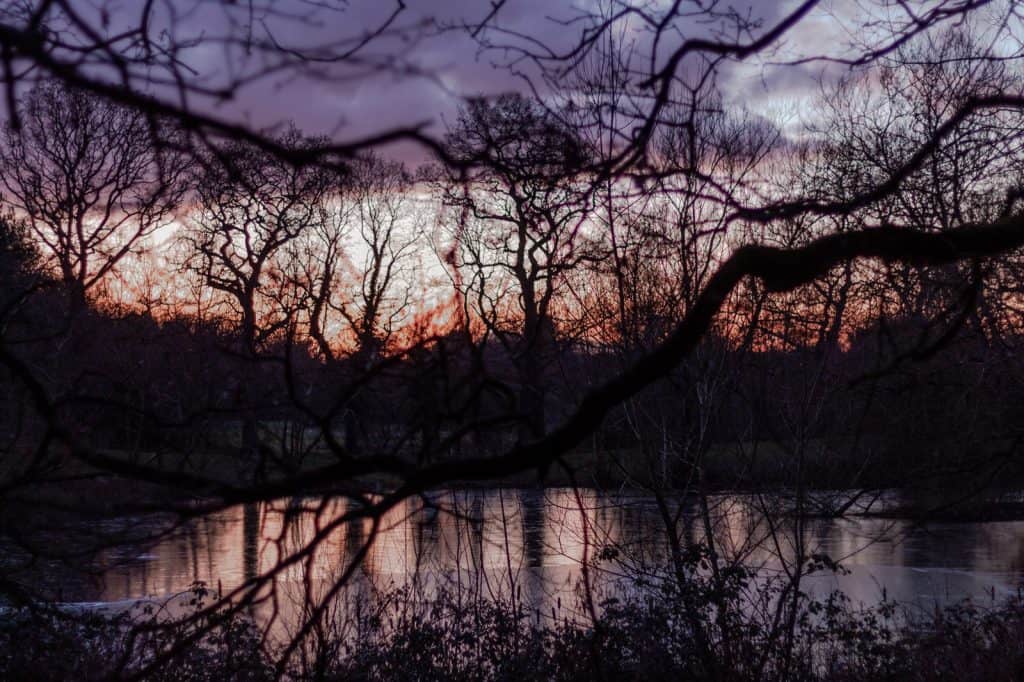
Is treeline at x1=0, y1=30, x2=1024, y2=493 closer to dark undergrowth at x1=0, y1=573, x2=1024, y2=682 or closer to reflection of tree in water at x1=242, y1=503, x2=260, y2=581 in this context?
dark undergrowth at x1=0, y1=573, x2=1024, y2=682

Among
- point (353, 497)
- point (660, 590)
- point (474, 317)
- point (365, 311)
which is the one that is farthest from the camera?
point (660, 590)

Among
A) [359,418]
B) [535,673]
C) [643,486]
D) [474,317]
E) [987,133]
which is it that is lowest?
[535,673]

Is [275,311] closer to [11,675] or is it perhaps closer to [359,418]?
[359,418]

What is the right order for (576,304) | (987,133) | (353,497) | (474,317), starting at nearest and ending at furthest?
(353,497) < (474,317) < (576,304) < (987,133)

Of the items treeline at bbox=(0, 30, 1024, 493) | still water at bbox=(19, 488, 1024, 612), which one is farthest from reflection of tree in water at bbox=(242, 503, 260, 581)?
treeline at bbox=(0, 30, 1024, 493)

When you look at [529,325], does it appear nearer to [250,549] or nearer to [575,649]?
[575,649]

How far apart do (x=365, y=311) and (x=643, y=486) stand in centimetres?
498

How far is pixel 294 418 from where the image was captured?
242cm

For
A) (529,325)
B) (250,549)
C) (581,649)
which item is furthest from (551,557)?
(529,325)

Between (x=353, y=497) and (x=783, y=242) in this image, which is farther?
(x=783, y=242)

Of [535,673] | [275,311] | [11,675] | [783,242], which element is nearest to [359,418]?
[275,311]

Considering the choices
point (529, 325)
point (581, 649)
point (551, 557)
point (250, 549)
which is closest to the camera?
point (529, 325)

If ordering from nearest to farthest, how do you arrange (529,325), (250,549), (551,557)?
(529,325) < (551,557) < (250,549)

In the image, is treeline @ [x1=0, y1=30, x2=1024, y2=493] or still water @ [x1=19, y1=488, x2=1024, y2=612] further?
still water @ [x1=19, y1=488, x2=1024, y2=612]
